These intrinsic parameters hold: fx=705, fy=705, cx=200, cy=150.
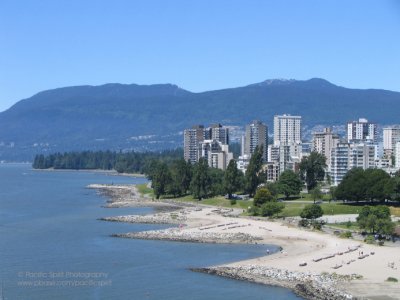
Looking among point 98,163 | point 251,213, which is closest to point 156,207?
point 251,213

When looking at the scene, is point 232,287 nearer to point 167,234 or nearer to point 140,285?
point 140,285

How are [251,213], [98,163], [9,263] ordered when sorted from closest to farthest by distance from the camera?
1. [9,263]
2. [251,213]
3. [98,163]

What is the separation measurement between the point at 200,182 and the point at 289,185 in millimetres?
8885

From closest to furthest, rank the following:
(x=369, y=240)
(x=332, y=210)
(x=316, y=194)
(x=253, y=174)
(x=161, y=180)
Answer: (x=369, y=240) → (x=332, y=210) → (x=316, y=194) → (x=253, y=174) → (x=161, y=180)

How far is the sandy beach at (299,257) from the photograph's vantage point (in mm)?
23969

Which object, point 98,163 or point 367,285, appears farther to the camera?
point 98,163

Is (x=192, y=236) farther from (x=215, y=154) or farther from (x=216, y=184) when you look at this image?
(x=215, y=154)

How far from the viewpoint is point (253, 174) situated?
5638cm

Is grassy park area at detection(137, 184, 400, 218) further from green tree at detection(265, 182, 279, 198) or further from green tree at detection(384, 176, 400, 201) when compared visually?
green tree at detection(384, 176, 400, 201)

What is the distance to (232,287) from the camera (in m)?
24.7

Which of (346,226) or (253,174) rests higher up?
(253,174)

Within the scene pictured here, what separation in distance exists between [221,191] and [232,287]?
117 ft

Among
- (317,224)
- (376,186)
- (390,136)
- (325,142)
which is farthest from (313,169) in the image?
(390,136)

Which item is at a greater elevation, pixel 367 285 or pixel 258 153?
pixel 258 153
